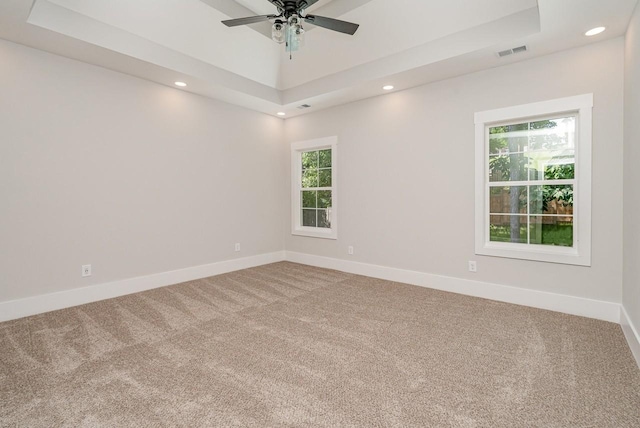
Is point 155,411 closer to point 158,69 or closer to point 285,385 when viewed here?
point 285,385

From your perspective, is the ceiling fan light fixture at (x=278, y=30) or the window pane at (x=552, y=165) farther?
the window pane at (x=552, y=165)

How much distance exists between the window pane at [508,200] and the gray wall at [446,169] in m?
0.25

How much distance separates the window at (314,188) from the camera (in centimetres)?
526

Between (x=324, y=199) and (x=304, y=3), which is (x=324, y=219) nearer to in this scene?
(x=324, y=199)

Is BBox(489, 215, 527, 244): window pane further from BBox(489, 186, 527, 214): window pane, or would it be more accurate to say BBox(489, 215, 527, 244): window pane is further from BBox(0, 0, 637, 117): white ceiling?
BBox(0, 0, 637, 117): white ceiling

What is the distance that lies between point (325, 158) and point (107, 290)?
12.1 feet

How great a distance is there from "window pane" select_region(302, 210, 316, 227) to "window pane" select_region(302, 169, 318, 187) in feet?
1.65

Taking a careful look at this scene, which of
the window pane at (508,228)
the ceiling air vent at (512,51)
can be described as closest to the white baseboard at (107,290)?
the window pane at (508,228)

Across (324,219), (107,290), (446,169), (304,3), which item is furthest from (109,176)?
(446,169)

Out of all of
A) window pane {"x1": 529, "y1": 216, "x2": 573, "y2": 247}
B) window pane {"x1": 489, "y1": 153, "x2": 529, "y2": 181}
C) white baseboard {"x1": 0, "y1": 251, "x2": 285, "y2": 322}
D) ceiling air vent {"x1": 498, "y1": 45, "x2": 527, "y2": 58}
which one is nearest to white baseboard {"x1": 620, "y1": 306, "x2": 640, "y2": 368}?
window pane {"x1": 529, "y1": 216, "x2": 573, "y2": 247}

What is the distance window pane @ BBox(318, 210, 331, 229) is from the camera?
5.49 meters

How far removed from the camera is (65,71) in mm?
3387

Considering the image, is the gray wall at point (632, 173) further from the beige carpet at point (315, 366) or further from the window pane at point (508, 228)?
the window pane at point (508, 228)

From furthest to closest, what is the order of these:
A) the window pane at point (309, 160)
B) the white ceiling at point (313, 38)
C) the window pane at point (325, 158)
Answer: the window pane at point (309, 160) → the window pane at point (325, 158) → the white ceiling at point (313, 38)
